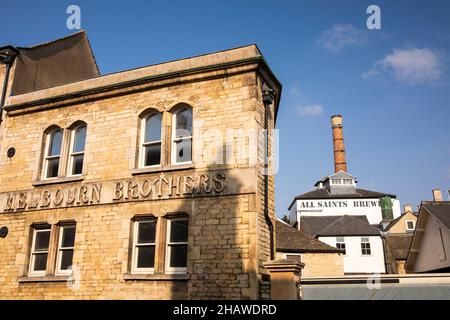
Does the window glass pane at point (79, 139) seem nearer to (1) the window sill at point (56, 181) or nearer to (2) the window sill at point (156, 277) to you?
(1) the window sill at point (56, 181)

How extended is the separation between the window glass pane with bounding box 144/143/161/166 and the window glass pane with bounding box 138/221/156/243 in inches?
68.8

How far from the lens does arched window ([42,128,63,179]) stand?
12.5 meters

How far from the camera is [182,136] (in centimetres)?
1113

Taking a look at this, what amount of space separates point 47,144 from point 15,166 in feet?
4.11

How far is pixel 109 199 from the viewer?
35.9ft

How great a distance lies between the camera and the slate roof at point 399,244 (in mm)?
37250

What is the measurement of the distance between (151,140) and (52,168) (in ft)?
11.9

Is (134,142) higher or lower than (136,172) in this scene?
higher

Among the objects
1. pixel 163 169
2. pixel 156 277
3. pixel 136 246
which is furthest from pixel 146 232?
pixel 163 169

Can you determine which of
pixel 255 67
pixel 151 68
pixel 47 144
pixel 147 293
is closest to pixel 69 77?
pixel 47 144

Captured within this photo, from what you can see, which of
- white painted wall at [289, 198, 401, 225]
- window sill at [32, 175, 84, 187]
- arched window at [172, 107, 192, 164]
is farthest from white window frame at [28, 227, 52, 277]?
white painted wall at [289, 198, 401, 225]

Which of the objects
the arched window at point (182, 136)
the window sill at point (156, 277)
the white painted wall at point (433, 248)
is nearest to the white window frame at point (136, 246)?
the window sill at point (156, 277)

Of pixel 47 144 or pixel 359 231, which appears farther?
pixel 359 231

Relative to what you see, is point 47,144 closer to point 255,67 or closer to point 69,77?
point 69,77
